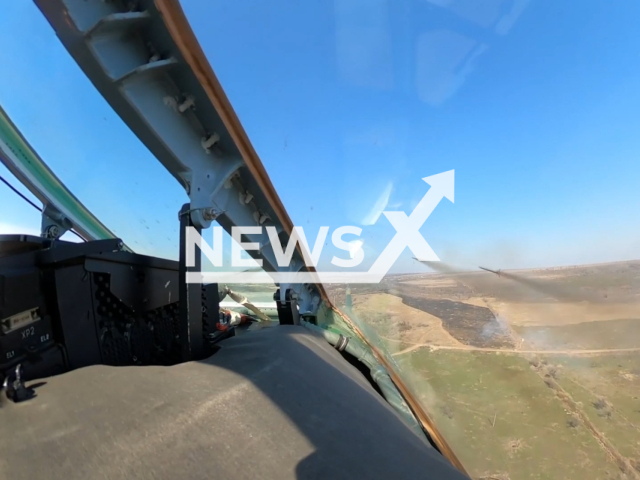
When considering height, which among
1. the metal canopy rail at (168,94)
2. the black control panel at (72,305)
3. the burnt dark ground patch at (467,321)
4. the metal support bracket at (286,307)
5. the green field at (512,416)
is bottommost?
the green field at (512,416)

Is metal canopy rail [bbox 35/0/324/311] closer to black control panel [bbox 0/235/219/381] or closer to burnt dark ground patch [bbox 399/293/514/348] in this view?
black control panel [bbox 0/235/219/381]

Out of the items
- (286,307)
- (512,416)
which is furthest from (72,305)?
(512,416)

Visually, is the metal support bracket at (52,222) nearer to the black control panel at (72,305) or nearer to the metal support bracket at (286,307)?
the black control panel at (72,305)

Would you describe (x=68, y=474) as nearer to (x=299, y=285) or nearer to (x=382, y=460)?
(x=382, y=460)

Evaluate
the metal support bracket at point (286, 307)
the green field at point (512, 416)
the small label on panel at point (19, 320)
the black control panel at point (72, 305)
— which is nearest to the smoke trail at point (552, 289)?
the green field at point (512, 416)

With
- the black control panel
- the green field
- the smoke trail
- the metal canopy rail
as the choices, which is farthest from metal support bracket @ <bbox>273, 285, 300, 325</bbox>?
the smoke trail

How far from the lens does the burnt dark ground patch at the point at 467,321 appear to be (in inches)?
238

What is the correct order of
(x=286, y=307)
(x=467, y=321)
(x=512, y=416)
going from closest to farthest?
(x=286, y=307), (x=512, y=416), (x=467, y=321)

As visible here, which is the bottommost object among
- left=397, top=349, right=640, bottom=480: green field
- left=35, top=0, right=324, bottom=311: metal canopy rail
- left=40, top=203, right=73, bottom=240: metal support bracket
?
left=397, top=349, right=640, bottom=480: green field

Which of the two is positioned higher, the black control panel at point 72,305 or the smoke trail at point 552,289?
the black control panel at point 72,305

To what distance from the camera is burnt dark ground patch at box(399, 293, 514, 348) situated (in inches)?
238

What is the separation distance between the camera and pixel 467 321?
21.8 feet

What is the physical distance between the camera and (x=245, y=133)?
1851 mm

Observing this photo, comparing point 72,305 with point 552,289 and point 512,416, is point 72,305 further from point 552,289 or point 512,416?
point 552,289
